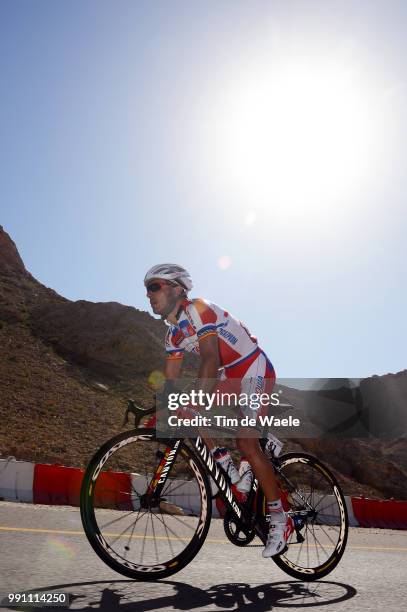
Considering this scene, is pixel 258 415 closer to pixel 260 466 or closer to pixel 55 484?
pixel 260 466

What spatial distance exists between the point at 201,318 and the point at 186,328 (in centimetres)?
14

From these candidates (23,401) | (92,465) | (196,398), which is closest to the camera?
(92,465)

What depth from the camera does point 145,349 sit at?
45094 mm

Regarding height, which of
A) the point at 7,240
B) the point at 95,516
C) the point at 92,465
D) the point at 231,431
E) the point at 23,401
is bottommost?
the point at 95,516

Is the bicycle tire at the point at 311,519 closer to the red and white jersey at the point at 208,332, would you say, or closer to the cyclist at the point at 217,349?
the cyclist at the point at 217,349

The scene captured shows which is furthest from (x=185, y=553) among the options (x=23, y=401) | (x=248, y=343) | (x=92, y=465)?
(x=23, y=401)

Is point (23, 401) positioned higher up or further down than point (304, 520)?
higher up

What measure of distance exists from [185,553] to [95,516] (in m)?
0.64

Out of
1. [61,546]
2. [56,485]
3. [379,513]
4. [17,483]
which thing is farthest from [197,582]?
[379,513]

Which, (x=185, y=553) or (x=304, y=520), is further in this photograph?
(x=304, y=520)

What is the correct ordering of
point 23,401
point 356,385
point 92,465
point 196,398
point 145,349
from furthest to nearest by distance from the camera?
point 356,385 < point 145,349 < point 23,401 < point 196,398 < point 92,465

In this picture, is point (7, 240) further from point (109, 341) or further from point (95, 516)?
point (95, 516)

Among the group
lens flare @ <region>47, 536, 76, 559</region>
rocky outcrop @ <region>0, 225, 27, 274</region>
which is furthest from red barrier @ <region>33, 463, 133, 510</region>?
rocky outcrop @ <region>0, 225, 27, 274</region>
